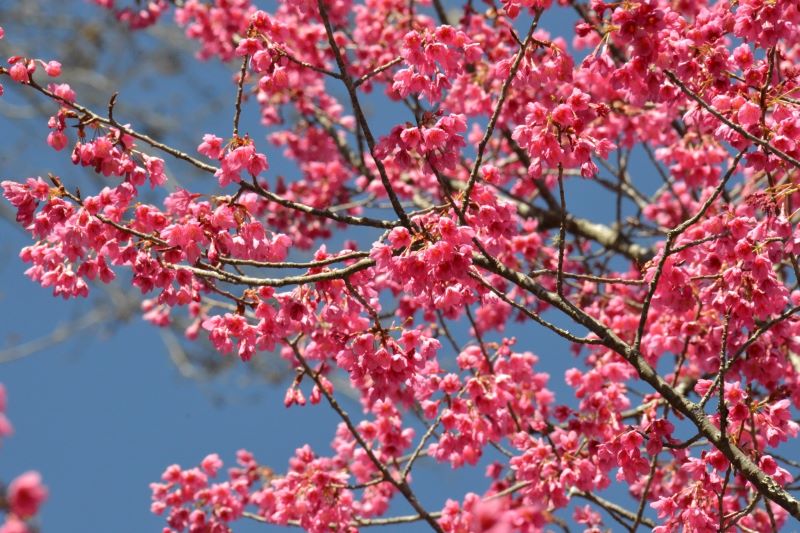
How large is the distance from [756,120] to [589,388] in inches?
70.5

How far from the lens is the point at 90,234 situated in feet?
11.2

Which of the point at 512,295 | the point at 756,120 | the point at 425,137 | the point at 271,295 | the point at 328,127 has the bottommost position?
the point at 271,295

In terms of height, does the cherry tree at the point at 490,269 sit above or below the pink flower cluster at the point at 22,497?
above

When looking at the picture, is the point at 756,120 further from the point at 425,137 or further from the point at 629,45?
the point at 425,137

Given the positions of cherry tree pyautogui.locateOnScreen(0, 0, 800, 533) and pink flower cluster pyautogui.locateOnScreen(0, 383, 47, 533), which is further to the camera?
cherry tree pyautogui.locateOnScreen(0, 0, 800, 533)

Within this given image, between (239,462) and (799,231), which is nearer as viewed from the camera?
(799,231)

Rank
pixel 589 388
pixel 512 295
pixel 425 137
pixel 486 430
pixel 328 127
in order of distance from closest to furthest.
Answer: pixel 425 137 → pixel 486 430 → pixel 589 388 → pixel 512 295 → pixel 328 127

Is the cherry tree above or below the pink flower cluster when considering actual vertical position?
above

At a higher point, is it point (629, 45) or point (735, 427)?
point (629, 45)

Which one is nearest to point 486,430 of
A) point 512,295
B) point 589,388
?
point 589,388

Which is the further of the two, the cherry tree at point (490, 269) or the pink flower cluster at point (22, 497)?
the cherry tree at point (490, 269)

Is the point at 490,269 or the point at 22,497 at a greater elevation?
the point at 490,269

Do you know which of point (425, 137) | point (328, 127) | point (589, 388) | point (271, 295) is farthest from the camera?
point (328, 127)

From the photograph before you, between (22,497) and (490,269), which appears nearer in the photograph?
(22,497)
